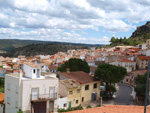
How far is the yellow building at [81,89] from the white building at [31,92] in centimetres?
500

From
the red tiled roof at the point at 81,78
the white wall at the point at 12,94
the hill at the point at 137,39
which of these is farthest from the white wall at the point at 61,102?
the hill at the point at 137,39

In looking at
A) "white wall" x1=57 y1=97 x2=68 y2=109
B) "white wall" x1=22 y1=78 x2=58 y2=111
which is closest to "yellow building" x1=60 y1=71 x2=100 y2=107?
"white wall" x1=57 y1=97 x2=68 y2=109

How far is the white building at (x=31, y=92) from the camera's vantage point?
24078 mm

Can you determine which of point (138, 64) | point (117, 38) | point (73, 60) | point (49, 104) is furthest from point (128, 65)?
point (117, 38)

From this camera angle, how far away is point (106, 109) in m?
12.6

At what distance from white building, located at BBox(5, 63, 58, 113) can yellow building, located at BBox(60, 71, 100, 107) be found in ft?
16.4

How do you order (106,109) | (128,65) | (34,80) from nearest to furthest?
(106,109)
(34,80)
(128,65)

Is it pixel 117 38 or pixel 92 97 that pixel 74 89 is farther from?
pixel 117 38

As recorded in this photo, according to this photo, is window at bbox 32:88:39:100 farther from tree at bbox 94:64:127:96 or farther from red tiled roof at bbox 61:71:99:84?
tree at bbox 94:64:127:96

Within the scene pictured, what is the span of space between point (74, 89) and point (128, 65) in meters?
41.5

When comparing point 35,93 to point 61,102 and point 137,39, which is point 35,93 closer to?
point 61,102

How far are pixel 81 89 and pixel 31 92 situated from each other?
37.6 ft

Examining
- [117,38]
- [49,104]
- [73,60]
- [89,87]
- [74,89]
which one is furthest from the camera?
[117,38]

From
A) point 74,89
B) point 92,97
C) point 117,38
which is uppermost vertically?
point 117,38
